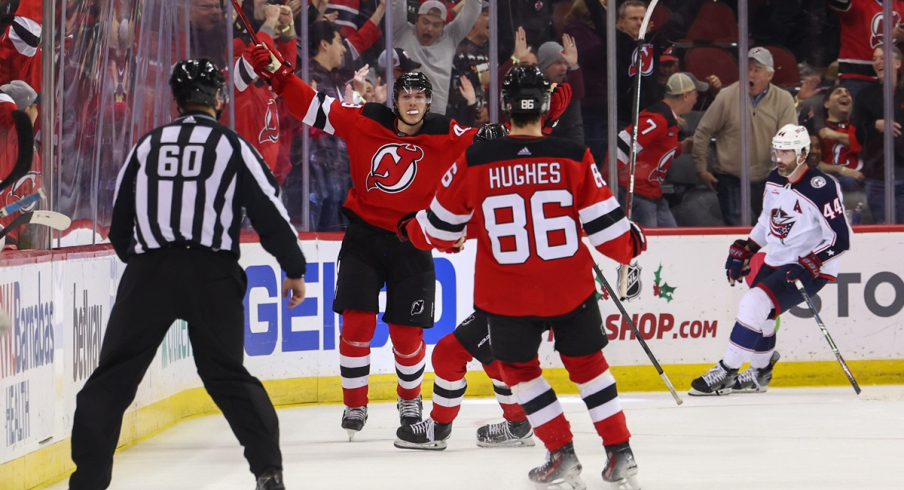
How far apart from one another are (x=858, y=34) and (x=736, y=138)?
1117mm

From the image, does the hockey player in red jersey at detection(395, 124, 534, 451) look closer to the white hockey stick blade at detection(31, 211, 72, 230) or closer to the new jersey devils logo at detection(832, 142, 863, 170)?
the white hockey stick blade at detection(31, 211, 72, 230)

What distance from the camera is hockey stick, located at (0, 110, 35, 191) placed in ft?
12.0

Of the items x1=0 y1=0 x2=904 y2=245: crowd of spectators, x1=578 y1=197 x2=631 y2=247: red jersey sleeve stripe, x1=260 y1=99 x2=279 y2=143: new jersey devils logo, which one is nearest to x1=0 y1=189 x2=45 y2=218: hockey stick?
x1=578 y1=197 x2=631 y2=247: red jersey sleeve stripe

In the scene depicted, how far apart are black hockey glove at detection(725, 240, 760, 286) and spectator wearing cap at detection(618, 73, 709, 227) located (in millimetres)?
924

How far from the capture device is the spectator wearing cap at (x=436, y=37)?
698 cm

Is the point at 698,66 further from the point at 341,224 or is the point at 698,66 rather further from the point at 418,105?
the point at 418,105

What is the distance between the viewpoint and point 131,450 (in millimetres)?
4488

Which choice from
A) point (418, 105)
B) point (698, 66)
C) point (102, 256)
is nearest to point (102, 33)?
point (102, 256)

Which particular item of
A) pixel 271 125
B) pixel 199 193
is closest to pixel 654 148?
pixel 271 125

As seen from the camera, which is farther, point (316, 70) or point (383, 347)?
point (316, 70)

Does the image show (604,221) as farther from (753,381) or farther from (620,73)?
(620,73)

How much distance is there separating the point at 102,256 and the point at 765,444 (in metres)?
2.66

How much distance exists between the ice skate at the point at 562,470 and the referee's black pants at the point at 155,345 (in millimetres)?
884

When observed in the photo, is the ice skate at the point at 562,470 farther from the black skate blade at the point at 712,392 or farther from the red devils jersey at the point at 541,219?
the black skate blade at the point at 712,392
